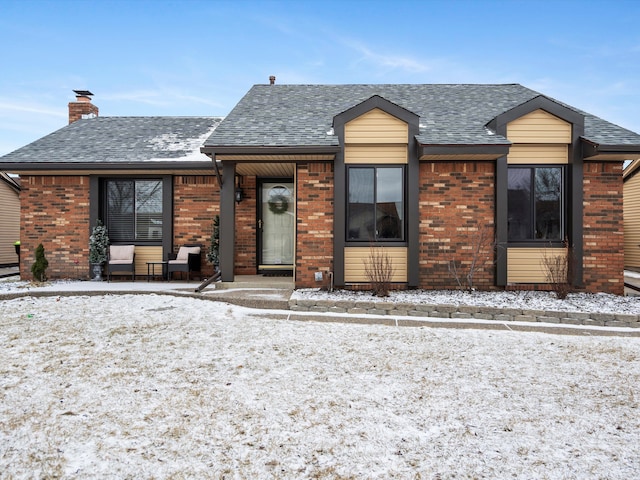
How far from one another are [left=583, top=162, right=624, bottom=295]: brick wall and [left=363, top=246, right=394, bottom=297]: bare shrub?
4.01 meters

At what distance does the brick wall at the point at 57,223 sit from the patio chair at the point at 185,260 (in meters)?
2.23

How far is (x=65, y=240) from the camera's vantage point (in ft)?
32.4

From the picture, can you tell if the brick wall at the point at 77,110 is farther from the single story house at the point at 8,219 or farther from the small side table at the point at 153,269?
the small side table at the point at 153,269

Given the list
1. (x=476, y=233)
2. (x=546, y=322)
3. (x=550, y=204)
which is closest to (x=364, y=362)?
(x=546, y=322)

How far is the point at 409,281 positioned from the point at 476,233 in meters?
1.67

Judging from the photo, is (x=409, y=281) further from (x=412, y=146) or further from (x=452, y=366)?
(x=452, y=366)

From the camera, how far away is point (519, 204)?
825cm

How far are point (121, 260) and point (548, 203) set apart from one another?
31.5 ft

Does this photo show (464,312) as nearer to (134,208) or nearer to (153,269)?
(153,269)

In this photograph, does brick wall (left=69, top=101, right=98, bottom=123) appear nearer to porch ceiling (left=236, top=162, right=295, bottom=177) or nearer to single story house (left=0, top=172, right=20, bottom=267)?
single story house (left=0, top=172, right=20, bottom=267)

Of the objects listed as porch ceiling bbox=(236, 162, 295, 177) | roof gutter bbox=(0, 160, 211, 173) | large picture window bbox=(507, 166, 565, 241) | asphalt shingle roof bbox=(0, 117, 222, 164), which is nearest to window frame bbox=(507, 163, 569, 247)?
large picture window bbox=(507, 166, 565, 241)

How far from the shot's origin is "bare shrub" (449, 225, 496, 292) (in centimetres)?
805

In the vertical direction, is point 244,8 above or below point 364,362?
above

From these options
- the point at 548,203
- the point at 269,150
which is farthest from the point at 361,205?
the point at 548,203
